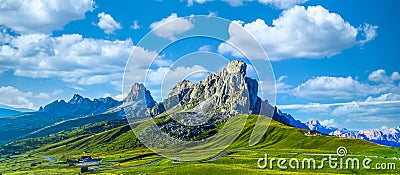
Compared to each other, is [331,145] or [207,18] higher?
[207,18]

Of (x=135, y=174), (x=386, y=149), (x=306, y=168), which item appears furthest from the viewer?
(x=386, y=149)

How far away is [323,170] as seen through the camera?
367 ft

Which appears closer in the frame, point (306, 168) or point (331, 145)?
point (306, 168)

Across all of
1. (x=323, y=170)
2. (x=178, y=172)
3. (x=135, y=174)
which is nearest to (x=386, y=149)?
(x=323, y=170)

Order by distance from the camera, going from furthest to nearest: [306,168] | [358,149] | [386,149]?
[358,149]
[386,149]
[306,168]

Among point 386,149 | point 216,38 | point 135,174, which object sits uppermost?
point 216,38

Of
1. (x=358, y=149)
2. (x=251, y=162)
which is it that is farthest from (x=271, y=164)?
(x=358, y=149)

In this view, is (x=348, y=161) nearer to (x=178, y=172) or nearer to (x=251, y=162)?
(x=251, y=162)

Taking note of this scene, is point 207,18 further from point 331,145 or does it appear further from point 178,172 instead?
point 331,145

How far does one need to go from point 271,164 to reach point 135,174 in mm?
50331

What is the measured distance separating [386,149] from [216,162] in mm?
69883

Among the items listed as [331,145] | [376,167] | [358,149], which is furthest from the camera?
[331,145]

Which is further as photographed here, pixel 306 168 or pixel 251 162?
pixel 251 162

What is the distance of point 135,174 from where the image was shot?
13888 cm
